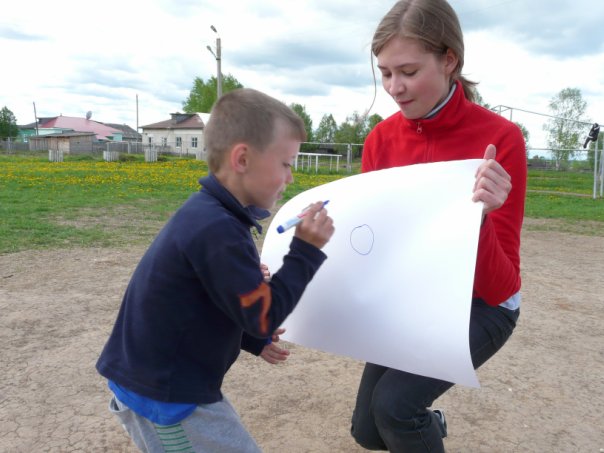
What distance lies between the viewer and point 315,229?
1554 mm

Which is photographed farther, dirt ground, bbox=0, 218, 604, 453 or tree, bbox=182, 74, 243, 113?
tree, bbox=182, 74, 243, 113

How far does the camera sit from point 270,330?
4.85ft

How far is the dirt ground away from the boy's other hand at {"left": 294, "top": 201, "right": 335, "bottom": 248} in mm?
1421

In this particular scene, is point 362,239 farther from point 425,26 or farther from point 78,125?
point 78,125

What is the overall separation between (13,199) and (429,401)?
1059 cm

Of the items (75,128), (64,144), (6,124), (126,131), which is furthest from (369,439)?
(126,131)

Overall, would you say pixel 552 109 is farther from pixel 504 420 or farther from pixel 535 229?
Result: pixel 504 420

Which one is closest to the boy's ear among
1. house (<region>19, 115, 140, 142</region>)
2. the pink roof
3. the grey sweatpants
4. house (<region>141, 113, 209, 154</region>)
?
the grey sweatpants

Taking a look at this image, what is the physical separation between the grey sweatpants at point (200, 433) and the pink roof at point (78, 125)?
84.1m

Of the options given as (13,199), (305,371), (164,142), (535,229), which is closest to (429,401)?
(305,371)

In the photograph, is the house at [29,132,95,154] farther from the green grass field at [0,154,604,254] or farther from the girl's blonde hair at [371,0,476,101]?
the girl's blonde hair at [371,0,476,101]

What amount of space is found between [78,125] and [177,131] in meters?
31.3

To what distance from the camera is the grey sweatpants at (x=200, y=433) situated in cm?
159

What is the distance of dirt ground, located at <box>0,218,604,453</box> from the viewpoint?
2.67 m
